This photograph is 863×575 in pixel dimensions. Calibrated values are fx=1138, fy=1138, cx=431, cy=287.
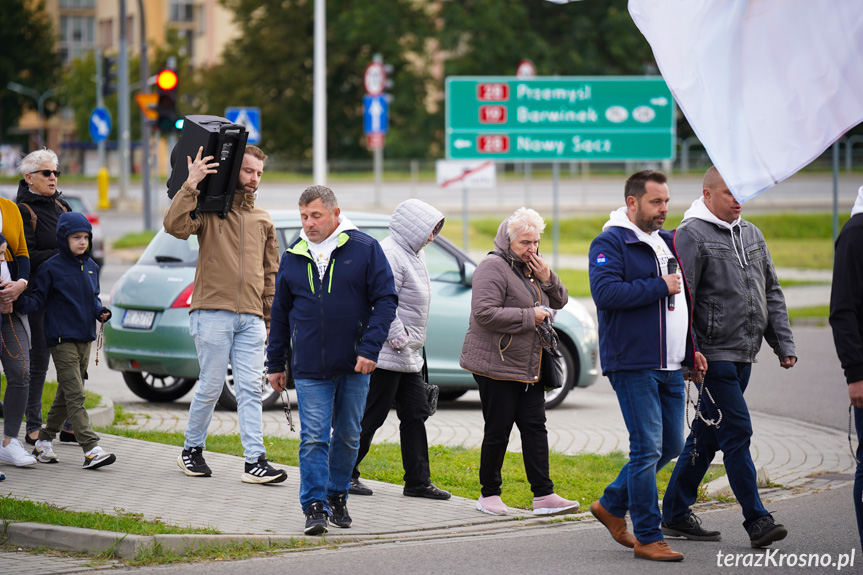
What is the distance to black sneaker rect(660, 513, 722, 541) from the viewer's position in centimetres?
613

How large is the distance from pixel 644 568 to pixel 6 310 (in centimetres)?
427

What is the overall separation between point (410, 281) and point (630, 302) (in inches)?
69.4

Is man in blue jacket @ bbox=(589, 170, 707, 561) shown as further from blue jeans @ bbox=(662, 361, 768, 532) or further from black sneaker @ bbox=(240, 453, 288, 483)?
black sneaker @ bbox=(240, 453, 288, 483)

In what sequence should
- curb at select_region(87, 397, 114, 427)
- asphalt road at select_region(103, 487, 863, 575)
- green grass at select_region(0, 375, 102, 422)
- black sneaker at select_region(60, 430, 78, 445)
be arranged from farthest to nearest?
1. green grass at select_region(0, 375, 102, 422)
2. curb at select_region(87, 397, 114, 427)
3. black sneaker at select_region(60, 430, 78, 445)
4. asphalt road at select_region(103, 487, 863, 575)

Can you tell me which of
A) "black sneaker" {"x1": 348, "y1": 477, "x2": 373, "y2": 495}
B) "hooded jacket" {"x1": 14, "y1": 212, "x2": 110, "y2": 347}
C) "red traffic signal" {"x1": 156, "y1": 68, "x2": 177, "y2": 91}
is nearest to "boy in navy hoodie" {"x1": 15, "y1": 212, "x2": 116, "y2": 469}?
"hooded jacket" {"x1": 14, "y1": 212, "x2": 110, "y2": 347}

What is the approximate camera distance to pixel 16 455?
289 inches

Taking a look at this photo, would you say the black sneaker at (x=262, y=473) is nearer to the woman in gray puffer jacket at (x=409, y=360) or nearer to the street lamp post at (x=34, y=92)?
the woman in gray puffer jacket at (x=409, y=360)

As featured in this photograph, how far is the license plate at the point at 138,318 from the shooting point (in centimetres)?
980

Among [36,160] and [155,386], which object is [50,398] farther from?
[36,160]

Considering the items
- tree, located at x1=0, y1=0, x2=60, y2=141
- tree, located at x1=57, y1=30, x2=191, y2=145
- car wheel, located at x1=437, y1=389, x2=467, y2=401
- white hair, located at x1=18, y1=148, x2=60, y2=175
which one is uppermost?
tree, located at x1=0, y1=0, x2=60, y2=141

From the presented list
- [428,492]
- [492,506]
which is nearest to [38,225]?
[428,492]

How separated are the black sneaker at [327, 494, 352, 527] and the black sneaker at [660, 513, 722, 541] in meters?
1.77

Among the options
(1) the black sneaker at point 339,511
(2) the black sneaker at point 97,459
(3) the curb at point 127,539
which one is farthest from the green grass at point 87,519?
(2) the black sneaker at point 97,459

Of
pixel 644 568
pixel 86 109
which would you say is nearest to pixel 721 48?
pixel 644 568
